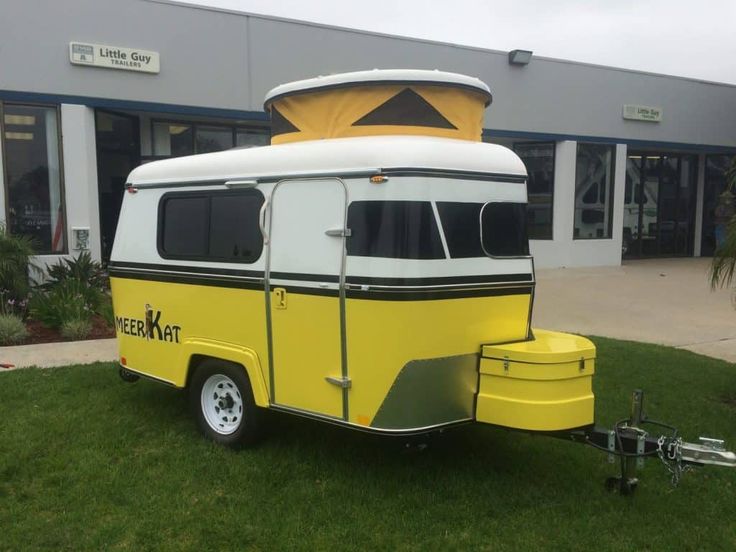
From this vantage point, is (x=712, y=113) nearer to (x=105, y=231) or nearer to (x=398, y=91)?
(x=105, y=231)

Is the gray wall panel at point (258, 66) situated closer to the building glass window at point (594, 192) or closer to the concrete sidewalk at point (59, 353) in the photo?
the building glass window at point (594, 192)

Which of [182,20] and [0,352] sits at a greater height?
[182,20]

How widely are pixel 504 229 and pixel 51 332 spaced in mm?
6774

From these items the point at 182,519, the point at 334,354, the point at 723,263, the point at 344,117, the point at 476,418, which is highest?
the point at 344,117

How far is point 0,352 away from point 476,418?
20.1 ft

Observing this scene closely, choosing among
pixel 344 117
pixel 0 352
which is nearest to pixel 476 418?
pixel 344 117

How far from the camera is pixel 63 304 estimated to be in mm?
8883

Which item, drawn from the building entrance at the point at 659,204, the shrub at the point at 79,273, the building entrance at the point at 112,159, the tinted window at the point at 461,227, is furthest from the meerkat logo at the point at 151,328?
the building entrance at the point at 659,204

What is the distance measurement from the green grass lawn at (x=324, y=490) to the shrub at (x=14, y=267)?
3897mm

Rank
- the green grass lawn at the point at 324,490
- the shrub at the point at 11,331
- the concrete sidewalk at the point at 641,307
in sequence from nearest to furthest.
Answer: the green grass lawn at the point at 324,490, the shrub at the point at 11,331, the concrete sidewalk at the point at 641,307

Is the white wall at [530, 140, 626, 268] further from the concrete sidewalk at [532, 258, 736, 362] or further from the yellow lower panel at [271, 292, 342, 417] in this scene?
the yellow lower panel at [271, 292, 342, 417]

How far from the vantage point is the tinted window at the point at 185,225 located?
4.98 meters

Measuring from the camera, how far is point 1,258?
918 cm

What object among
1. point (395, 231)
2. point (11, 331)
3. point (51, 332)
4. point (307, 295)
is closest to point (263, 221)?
point (307, 295)
